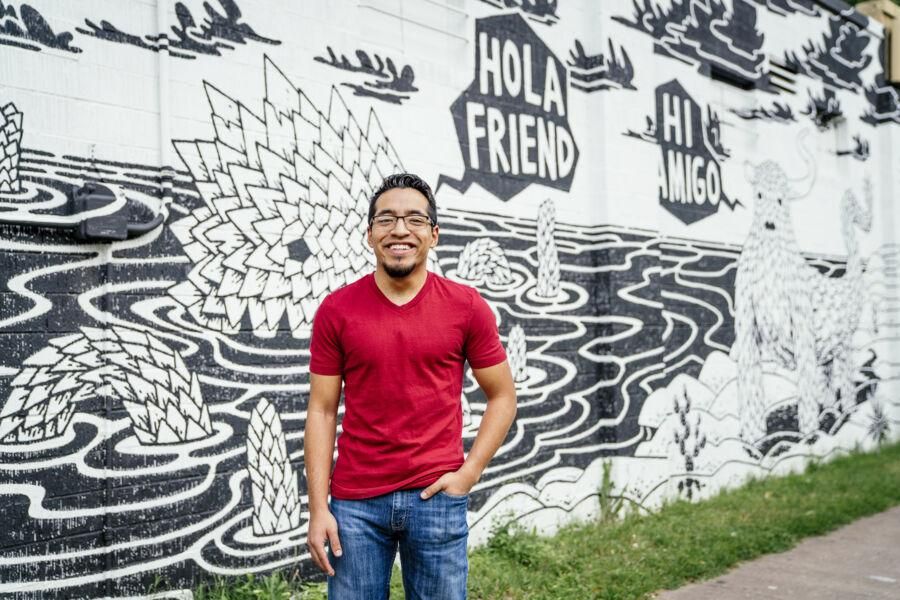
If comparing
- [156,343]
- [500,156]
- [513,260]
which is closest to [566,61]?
[500,156]

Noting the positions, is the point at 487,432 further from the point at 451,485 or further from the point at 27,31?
the point at 27,31

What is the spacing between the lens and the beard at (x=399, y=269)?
2604mm

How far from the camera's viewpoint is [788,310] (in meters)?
8.01

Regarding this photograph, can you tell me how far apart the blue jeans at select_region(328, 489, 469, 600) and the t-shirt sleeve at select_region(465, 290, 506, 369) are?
445mm

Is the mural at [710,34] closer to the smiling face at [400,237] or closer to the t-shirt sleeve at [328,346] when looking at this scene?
the smiling face at [400,237]

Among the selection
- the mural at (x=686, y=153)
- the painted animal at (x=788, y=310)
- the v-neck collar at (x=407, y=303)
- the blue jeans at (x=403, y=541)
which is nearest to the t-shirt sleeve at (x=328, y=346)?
the v-neck collar at (x=407, y=303)

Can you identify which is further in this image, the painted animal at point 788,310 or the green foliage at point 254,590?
the painted animal at point 788,310

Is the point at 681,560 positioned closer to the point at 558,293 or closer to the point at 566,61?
the point at 558,293

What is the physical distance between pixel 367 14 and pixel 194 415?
8.05 ft

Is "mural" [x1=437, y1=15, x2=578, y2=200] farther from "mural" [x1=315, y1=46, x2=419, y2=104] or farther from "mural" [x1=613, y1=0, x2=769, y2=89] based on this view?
"mural" [x1=613, y1=0, x2=769, y2=89]

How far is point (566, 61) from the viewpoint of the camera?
235 inches

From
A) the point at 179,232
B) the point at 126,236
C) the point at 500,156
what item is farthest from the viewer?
the point at 500,156

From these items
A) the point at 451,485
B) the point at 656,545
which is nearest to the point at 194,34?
the point at 451,485

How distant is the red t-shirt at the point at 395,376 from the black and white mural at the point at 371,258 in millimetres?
1494
